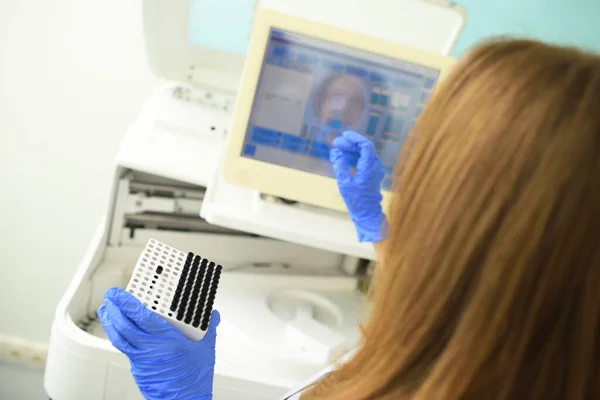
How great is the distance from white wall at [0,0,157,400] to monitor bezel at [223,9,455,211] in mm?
552

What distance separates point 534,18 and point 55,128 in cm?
125

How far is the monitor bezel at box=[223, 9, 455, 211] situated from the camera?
861 millimetres

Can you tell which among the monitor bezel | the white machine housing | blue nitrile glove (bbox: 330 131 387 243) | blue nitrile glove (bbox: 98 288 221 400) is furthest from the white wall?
blue nitrile glove (bbox: 98 288 221 400)

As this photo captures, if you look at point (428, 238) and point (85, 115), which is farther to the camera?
point (85, 115)

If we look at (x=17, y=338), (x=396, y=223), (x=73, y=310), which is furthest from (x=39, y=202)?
(x=396, y=223)

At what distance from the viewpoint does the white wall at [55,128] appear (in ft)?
4.29

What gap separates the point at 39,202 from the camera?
4.86 ft

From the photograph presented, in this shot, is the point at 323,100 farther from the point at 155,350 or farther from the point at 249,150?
the point at 155,350

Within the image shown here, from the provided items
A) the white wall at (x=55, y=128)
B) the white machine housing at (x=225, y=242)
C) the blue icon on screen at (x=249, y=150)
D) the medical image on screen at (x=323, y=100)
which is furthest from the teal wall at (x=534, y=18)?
the white wall at (x=55, y=128)

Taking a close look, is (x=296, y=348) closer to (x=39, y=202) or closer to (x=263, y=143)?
(x=263, y=143)

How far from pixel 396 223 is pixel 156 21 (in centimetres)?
66

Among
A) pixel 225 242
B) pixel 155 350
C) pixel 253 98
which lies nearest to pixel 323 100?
pixel 253 98

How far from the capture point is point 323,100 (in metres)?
0.91

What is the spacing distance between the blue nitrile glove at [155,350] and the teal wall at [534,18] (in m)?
1.02
